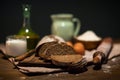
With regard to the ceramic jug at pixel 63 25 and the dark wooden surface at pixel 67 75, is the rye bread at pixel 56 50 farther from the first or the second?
the ceramic jug at pixel 63 25


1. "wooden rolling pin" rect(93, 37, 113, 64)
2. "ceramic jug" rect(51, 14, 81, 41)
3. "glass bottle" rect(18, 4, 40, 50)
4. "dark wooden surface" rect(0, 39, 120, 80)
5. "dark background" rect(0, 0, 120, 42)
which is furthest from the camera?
"dark background" rect(0, 0, 120, 42)

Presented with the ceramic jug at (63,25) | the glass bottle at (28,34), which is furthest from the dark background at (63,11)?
the glass bottle at (28,34)

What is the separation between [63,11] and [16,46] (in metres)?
0.63

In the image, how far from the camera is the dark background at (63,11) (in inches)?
63.3

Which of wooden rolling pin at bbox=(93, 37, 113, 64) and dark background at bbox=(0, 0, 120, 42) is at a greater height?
dark background at bbox=(0, 0, 120, 42)

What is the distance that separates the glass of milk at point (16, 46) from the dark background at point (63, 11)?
1.66 feet

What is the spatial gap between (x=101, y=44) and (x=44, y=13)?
532 millimetres

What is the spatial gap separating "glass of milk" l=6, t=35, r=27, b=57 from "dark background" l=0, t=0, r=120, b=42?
0.51 m

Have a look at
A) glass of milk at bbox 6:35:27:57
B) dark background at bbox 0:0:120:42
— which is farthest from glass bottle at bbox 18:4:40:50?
dark background at bbox 0:0:120:42

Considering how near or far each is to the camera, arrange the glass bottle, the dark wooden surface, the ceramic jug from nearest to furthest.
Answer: the dark wooden surface
the glass bottle
the ceramic jug

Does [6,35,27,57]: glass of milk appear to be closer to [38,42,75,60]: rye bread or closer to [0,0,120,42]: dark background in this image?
[38,42,75,60]: rye bread

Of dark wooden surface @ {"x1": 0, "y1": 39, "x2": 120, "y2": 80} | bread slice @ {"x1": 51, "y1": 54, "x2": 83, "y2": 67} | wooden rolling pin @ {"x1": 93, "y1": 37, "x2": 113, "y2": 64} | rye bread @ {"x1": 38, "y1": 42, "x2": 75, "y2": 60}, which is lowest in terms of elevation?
dark wooden surface @ {"x1": 0, "y1": 39, "x2": 120, "y2": 80}

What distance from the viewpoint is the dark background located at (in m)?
1.61

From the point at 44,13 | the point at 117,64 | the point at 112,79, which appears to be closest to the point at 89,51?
the point at 117,64
